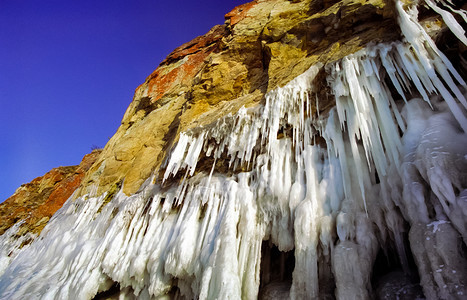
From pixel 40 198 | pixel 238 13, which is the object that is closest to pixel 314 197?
pixel 238 13

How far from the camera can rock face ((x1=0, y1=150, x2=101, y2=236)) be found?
15344 mm

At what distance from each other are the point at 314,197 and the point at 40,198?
20.7 meters

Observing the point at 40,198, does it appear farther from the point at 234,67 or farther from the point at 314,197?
the point at 314,197

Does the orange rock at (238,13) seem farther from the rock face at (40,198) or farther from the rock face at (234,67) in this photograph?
the rock face at (40,198)

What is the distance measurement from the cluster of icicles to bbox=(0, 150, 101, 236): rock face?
9.60 meters

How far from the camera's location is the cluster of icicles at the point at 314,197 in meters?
3.04

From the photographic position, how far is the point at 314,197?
4.39 m

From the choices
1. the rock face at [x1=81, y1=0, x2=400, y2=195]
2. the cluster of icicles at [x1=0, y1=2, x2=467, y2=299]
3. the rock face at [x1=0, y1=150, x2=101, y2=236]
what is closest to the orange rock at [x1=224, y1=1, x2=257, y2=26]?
the rock face at [x1=81, y1=0, x2=400, y2=195]

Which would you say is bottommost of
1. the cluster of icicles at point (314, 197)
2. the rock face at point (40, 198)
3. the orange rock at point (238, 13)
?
the cluster of icicles at point (314, 197)

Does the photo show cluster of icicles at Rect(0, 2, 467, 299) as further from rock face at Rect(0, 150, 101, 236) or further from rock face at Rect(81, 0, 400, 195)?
rock face at Rect(0, 150, 101, 236)

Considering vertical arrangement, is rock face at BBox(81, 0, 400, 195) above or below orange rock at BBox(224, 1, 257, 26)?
below

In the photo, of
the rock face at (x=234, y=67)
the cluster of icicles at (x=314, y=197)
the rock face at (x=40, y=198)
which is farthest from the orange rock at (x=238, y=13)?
the rock face at (x=40, y=198)

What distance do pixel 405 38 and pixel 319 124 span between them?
215cm

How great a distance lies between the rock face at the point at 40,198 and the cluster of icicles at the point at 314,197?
960 centimetres
